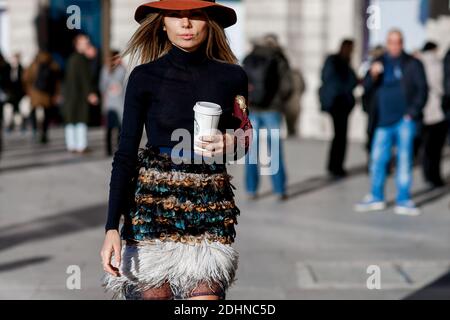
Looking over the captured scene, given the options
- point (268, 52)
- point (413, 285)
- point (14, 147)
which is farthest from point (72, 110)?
point (413, 285)

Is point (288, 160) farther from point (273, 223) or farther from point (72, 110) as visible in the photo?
point (273, 223)

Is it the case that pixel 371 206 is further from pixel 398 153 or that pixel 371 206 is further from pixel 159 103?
pixel 159 103

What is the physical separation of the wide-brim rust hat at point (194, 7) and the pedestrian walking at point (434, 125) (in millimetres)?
8626

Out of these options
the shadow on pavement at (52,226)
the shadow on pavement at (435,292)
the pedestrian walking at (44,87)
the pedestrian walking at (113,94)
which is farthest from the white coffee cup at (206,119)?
the pedestrian walking at (44,87)

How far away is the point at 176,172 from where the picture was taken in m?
3.59

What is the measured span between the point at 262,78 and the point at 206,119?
730 cm

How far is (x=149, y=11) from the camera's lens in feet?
12.1

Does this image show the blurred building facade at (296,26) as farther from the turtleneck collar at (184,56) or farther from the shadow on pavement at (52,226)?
the turtleneck collar at (184,56)

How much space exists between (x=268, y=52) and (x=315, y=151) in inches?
219

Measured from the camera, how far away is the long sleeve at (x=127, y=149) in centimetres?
352

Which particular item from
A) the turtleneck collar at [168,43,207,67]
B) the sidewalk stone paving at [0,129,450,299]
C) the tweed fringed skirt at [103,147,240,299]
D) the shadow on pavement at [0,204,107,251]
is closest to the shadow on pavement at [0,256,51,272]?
the sidewalk stone paving at [0,129,450,299]

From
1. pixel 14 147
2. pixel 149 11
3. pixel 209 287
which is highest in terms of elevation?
pixel 149 11

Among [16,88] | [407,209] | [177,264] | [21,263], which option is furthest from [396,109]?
[16,88]

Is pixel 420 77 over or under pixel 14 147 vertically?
over
